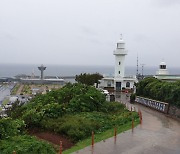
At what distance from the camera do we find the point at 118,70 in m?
43.8

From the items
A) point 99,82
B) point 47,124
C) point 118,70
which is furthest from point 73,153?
point 118,70

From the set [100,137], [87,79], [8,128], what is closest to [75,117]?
[100,137]

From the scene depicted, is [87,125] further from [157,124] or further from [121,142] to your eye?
[157,124]

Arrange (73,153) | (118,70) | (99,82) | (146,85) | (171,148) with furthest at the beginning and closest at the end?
1. (118,70)
2. (99,82)
3. (146,85)
4. (171,148)
5. (73,153)

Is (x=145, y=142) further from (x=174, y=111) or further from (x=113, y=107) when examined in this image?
(x=113, y=107)

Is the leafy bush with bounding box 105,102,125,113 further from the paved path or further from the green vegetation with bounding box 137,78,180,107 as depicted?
the paved path

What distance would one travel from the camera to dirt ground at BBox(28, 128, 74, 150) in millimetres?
11953

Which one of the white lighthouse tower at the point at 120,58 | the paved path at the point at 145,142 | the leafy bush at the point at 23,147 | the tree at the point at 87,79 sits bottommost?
the paved path at the point at 145,142

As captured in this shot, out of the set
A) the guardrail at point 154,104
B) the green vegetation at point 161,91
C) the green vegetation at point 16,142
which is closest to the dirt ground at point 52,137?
the green vegetation at point 16,142

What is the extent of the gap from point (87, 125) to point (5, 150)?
4806mm

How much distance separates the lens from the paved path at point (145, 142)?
441 inches

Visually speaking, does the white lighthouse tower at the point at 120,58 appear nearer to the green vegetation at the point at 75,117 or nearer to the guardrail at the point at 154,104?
the guardrail at the point at 154,104

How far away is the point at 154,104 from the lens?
2334 centimetres

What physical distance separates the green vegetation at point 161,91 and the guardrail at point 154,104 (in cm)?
42
